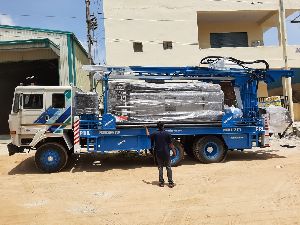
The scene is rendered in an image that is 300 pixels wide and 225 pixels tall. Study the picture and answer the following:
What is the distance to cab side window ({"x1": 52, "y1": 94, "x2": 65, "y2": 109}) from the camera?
1184 cm

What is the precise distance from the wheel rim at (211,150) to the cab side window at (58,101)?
5.28m

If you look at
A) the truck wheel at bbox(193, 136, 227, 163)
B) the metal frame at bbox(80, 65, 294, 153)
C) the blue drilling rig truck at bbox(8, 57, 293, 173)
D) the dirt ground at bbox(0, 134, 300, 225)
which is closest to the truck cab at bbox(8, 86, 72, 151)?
the blue drilling rig truck at bbox(8, 57, 293, 173)

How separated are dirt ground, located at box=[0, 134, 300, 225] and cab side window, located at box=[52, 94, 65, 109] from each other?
2.22m

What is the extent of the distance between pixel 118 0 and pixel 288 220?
64.0ft

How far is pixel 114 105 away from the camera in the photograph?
39.8 ft

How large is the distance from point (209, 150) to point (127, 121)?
3.20m

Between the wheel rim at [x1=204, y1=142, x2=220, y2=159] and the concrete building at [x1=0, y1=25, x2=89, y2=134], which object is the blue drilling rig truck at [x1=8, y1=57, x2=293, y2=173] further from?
the concrete building at [x1=0, y1=25, x2=89, y2=134]

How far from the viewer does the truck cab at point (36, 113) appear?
1166 cm

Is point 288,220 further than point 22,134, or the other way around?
point 22,134

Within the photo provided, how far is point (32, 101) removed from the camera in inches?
463

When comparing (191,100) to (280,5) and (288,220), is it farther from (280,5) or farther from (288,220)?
(280,5)

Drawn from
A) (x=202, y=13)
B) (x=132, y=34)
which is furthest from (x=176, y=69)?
(x=202, y=13)

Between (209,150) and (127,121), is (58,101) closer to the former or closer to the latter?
(127,121)

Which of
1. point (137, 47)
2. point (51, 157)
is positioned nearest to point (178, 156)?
point (51, 157)
